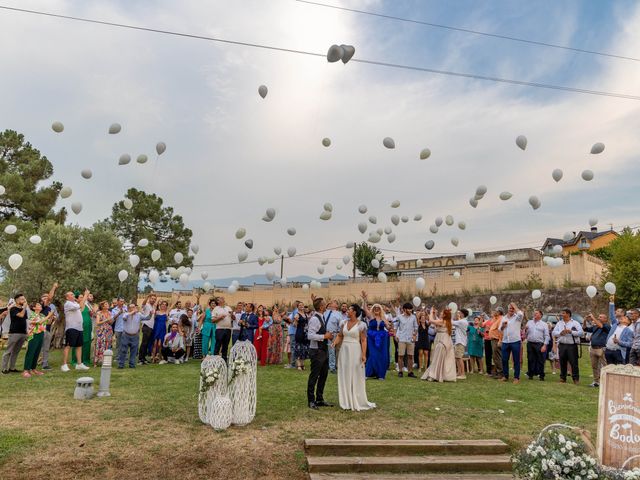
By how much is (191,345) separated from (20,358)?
199 inches

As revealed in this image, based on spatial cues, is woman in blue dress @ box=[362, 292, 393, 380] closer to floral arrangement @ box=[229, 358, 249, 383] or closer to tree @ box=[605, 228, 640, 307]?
floral arrangement @ box=[229, 358, 249, 383]

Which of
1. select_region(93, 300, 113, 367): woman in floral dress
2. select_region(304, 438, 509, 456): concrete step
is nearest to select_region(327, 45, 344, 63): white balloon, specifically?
select_region(304, 438, 509, 456): concrete step

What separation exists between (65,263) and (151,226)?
22625 millimetres

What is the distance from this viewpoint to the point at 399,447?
568 cm

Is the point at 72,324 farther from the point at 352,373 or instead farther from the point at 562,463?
the point at 562,463

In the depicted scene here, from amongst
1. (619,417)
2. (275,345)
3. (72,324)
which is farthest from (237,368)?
(275,345)

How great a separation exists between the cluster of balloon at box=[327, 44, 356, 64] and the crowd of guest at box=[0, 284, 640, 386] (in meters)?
5.15

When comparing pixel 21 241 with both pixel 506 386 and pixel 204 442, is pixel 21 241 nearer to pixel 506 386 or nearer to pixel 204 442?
pixel 204 442

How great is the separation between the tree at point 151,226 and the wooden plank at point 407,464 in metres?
37.5

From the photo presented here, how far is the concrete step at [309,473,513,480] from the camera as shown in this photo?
196 inches

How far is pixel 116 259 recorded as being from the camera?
74.1ft

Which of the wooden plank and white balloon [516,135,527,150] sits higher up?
white balloon [516,135,527,150]

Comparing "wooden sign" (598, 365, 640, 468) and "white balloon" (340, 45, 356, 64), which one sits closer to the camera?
"wooden sign" (598, 365, 640, 468)

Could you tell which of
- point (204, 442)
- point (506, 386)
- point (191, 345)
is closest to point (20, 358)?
point (191, 345)
